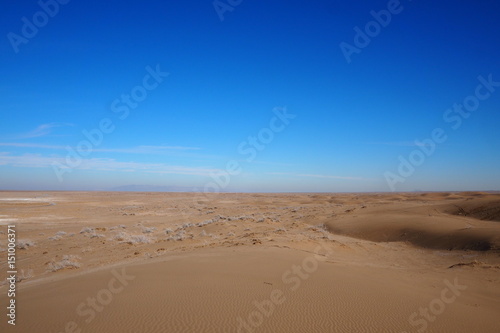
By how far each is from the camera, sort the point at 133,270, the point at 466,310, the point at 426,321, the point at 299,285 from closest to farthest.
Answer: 1. the point at 426,321
2. the point at 466,310
3. the point at 299,285
4. the point at 133,270

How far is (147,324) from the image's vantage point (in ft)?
19.6

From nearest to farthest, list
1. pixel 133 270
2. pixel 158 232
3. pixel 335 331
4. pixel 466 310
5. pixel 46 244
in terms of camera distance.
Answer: pixel 335 331 < pixel 466 310 < pixel 133 270 < pixel 46 244 < pixel 158 232

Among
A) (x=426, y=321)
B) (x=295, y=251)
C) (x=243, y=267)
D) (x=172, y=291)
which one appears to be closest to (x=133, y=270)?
(x=172, y=291)

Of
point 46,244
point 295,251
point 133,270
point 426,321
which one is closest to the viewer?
point 426,321

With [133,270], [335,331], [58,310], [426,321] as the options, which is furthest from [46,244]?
[426,321]

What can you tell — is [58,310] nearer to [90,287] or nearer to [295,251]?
[90,287]

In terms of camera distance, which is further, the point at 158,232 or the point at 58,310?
the point at 158,232

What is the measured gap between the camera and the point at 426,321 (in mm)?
6469

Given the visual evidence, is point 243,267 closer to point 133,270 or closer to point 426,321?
point 133,270

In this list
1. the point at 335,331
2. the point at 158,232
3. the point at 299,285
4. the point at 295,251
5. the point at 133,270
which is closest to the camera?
the point at 335,331

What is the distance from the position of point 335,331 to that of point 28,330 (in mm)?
6014

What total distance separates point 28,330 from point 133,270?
13.0 feet

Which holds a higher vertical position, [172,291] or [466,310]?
[172,291]

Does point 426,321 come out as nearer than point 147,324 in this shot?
No
